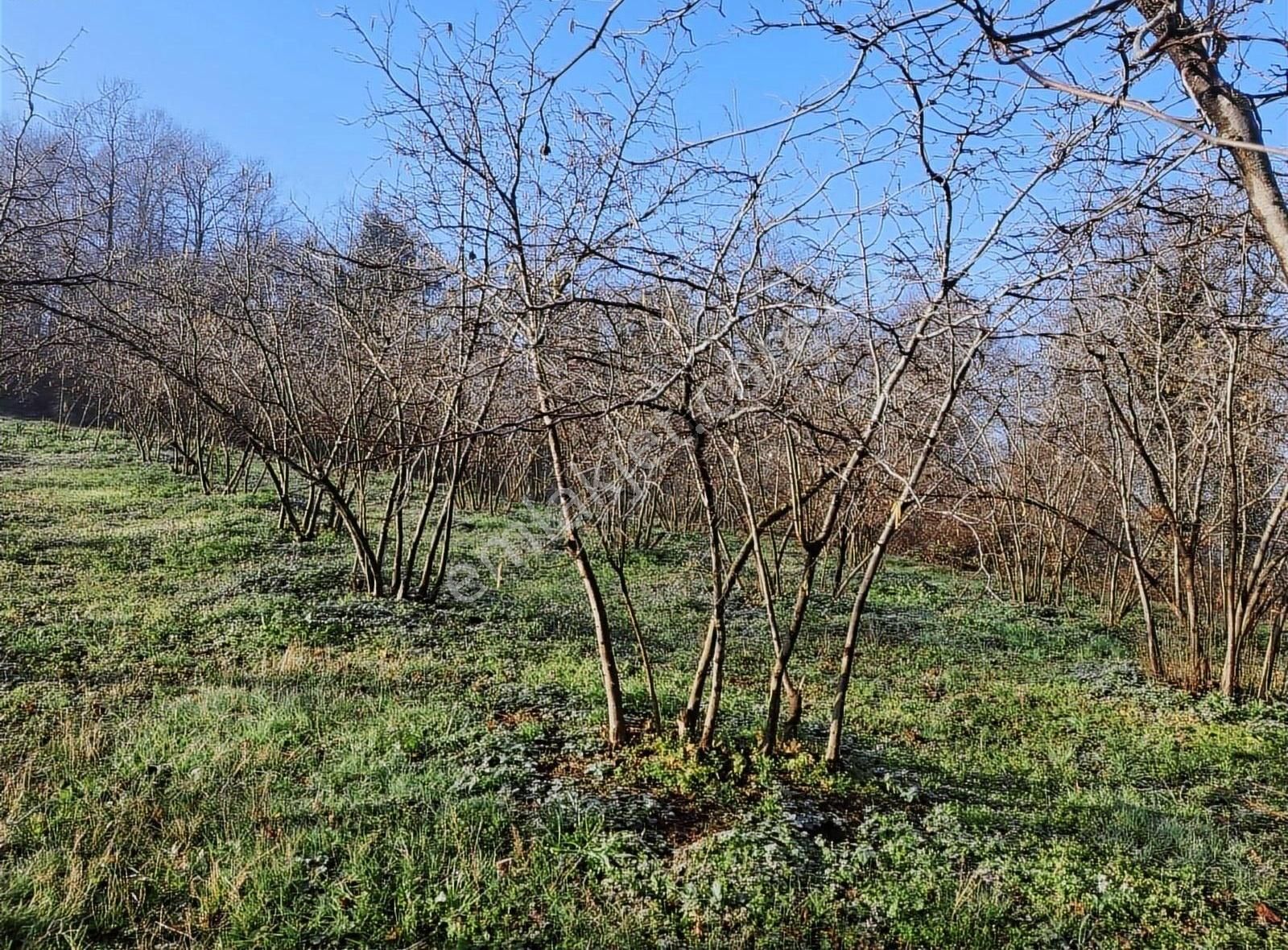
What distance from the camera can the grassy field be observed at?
9.11 ft

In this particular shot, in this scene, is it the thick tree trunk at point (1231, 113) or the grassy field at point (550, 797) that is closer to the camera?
the thick tree trunk at point (1231, 113)

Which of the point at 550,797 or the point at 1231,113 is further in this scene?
the point at 550,797

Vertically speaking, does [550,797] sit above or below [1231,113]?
below

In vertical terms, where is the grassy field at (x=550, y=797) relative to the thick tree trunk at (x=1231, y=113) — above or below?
below

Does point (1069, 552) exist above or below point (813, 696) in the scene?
above

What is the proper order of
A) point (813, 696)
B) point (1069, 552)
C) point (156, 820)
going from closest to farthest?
point (156, 820) < point (813, 696) < point (1069, 552)

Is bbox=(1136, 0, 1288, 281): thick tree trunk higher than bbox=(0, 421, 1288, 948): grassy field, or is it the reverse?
bbox=(1136, 0, 1288, 281): thick tree trunk

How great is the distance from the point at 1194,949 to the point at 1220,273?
5.83 metres

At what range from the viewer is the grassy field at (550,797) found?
2775 mm

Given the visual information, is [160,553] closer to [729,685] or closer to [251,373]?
[251,373]

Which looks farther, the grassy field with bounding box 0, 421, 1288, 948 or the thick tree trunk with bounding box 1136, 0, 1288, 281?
the grassy field with bounding box 0, 421, 1288, 948

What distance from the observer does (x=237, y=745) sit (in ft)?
13.2

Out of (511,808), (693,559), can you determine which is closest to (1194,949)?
(511,808)

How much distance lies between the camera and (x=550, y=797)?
3.58 metres
